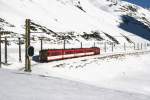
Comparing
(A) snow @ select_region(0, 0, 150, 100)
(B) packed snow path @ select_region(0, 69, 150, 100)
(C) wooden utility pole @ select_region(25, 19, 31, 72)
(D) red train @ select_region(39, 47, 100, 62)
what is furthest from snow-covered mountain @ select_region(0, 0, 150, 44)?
(B) packed snow path @ select_region(0, 69, 150, 100)

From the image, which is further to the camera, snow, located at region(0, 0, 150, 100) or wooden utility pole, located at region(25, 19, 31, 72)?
wooden utility pole, located at region(25, 19, 31, 72)

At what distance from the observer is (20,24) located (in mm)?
116875

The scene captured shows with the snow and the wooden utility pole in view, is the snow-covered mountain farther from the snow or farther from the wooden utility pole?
the wooden utility pole

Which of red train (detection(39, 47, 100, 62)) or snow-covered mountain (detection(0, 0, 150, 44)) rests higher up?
snow-covered mountain (detection(0, 0, 150, 44))

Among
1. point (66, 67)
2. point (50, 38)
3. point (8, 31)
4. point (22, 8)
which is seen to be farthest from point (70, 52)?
point (22, 8)

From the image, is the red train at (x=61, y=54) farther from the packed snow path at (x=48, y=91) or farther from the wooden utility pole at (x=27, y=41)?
the packed snow path at (x=48, y=91)

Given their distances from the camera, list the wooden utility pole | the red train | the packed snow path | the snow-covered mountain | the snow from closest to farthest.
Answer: the packed snow path < the snow < the wooden utility pole < the red train < the snow-covered mountain

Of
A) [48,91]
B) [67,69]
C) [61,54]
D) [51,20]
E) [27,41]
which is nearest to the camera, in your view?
[48,91]

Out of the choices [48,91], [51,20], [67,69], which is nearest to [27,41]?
[67,69]

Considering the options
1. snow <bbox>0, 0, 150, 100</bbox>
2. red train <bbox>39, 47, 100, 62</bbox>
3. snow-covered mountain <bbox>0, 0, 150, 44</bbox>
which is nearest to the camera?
snow <bbox>0, 0, 150, 100</bbox>

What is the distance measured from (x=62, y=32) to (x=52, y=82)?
112 meters

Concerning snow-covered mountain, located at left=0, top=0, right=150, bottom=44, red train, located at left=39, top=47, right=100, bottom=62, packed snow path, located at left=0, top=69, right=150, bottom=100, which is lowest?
packed snow path, located at left=0, top=69, right=150, bottom=100

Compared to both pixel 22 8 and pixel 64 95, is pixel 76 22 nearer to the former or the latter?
pixel 22 8

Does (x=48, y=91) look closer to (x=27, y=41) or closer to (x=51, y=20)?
(x=27, y=41)
